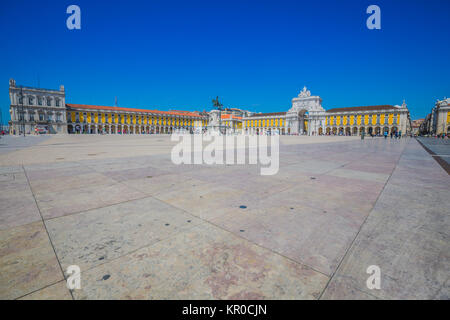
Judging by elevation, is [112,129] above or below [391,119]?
below

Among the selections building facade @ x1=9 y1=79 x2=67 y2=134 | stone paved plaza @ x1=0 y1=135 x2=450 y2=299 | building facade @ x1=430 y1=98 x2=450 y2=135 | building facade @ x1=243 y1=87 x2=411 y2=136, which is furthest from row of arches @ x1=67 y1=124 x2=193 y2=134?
building facade @ x1=430 y1=98 x2=450 y2=135

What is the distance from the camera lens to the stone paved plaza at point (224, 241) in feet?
4.62

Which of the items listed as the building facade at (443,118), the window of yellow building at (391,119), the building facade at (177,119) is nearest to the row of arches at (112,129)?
the building facade at (177,119)

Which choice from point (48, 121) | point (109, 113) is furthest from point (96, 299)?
point (109, 113)

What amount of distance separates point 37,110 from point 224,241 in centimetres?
8128

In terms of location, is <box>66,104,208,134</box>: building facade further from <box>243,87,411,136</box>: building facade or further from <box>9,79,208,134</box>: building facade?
<box>243,87,411,136</box>: building facade

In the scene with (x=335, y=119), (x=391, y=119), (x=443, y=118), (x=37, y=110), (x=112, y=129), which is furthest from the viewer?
(x=112, y=129)

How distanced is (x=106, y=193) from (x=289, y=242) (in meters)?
2.94

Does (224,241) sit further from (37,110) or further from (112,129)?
(112,129)

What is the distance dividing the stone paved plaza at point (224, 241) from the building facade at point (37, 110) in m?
71.9

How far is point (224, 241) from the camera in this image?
1.99 m

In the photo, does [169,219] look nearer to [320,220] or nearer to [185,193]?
[185,193]

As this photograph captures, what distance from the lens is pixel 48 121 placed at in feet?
206

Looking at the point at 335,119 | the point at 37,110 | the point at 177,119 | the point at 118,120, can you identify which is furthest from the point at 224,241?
the point at 177,119
